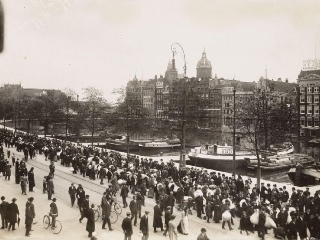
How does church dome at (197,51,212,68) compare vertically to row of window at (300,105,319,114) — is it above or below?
above

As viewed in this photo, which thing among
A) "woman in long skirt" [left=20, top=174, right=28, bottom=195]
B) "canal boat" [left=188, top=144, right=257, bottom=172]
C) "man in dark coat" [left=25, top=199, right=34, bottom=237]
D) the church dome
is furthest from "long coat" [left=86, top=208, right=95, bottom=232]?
the church dome

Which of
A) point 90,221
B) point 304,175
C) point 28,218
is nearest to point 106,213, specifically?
point 90,221

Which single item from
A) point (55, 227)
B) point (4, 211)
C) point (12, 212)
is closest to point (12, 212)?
point (12, 212)

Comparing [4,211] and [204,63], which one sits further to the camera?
[204,63]

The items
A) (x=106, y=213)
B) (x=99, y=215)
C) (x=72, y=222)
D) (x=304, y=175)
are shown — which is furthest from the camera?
(x=304, y=175)

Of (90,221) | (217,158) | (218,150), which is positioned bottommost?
(217,158)

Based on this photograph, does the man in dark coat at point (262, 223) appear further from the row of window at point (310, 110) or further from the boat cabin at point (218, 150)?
the row of window at point (310, 110)

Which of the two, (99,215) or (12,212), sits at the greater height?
(12,212)

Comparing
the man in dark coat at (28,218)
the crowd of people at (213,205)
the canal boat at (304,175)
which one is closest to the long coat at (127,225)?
the crowd of people at (213,205)

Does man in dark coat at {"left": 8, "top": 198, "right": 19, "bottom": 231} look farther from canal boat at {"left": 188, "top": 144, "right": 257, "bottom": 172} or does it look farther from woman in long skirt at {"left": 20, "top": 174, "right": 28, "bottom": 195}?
canal boat at {"left": 188, "top": 144, "right": 257, "bottom": 172}

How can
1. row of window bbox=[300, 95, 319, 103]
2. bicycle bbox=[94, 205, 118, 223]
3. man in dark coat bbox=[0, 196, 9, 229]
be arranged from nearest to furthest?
man in dark coat bbox=[0, 196, 9, 229] → bicycle bbox=[94, 205, 118, 223] → row of window bbox=[300, 95, 319, 103]

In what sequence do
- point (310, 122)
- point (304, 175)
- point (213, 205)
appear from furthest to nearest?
point (310, 122) < point (304, 175) < point (213, 205)

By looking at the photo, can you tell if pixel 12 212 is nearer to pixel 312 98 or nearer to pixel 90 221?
pixel 90 221
